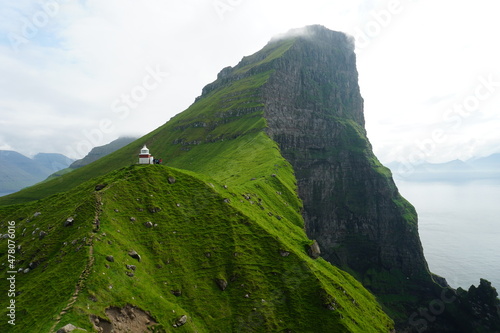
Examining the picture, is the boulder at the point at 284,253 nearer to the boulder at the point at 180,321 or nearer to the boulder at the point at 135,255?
the boulder at the point at 180,321

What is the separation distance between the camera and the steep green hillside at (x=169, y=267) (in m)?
32.6

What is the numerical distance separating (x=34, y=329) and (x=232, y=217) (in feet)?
112

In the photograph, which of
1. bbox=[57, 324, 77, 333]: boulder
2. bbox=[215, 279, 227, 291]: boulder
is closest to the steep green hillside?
bbox=[215, 279, 227, 291]: boulder

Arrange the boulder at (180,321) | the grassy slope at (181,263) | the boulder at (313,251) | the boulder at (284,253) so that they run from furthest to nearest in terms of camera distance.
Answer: the boulder at (313,251)
the boulder at (284,253)
the boulder at (180,321)
the grassy slope at (181,263)

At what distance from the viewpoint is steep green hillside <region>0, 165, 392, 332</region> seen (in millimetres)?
32625

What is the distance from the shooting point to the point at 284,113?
19925cm

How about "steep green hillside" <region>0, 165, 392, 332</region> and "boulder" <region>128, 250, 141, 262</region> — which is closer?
"steep green hillside" <region>0, 165, 392, 332</region>

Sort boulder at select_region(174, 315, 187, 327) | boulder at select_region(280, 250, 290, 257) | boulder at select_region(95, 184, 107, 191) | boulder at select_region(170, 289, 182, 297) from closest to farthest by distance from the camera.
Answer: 1. boulder at select_region(174, 315, 187, 327)
2. boulder at select_region(170, 289, 182, 297)
3. boulder at select_region(280, 250, 290, 257)
4. boulder at select_region(95, 184, 107, 191)

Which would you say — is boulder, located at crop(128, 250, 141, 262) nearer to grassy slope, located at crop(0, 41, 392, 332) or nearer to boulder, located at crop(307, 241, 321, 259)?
grassy slope, located at crop(0, 41, 392, 332)

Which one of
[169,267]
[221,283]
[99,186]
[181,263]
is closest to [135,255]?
[169,267]

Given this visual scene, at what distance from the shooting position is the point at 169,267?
43.7 meters

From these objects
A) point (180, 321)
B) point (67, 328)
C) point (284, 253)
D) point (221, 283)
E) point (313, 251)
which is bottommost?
point (180, 321)

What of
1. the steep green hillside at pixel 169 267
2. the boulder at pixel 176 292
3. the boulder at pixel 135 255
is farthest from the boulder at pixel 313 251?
the boulder at pixel 135 255

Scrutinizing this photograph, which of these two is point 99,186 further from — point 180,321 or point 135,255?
point 180,321
